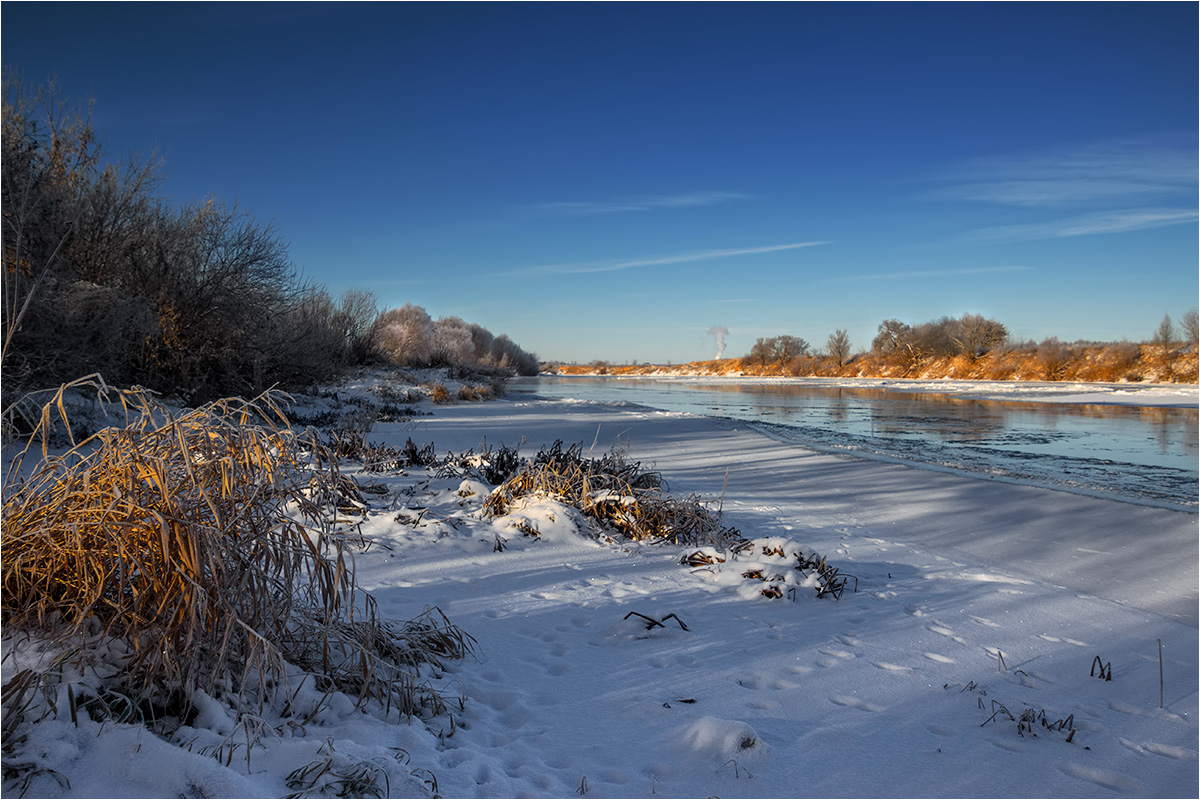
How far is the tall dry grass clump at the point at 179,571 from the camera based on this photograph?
1.94m

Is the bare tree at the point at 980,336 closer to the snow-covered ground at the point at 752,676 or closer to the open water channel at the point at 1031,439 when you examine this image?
the open water channel at the point at 1031,439

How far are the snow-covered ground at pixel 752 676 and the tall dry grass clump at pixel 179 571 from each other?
0.17 m

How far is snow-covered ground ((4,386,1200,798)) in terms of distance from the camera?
197 cm

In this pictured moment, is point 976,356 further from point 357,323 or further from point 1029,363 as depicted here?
point 357,323

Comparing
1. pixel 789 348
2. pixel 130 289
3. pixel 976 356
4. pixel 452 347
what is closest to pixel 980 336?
pixel 976 356

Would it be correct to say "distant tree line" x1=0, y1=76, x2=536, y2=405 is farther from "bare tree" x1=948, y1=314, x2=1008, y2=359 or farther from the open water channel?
"bare tree" x1=948, y1=314, x2=1008, y2=359

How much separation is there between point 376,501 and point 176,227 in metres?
9.52

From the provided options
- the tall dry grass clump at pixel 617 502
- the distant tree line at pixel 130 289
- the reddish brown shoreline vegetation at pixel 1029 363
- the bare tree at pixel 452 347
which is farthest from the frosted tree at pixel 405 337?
the reddish brown shoreline vegetation at pixel 1029 363

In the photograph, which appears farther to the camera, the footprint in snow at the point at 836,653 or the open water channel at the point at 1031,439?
the open water channel at the point at 1031,439

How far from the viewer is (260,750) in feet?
6.05

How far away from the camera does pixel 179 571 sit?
76.2 inches

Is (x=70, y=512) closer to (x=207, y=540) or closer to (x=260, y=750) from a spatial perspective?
(x=207, y=540)

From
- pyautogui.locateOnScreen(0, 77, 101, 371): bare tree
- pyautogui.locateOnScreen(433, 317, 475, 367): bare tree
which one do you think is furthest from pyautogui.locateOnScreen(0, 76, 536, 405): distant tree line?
pyautogui.locateOnScreen(433, 317, 475, 367): bare tree

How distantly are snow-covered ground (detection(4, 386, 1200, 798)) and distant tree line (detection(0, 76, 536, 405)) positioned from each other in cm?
514
